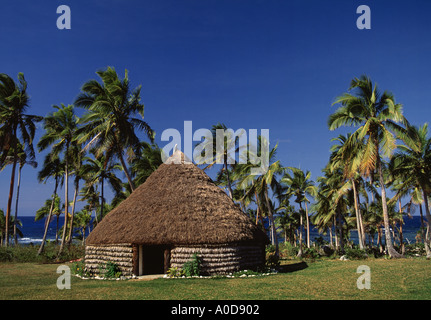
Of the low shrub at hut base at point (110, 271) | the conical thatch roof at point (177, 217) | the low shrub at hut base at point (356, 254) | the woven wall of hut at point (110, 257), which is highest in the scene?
the conical thatch roof at point (177, 217)

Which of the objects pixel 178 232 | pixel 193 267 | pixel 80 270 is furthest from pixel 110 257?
pixel 193 267

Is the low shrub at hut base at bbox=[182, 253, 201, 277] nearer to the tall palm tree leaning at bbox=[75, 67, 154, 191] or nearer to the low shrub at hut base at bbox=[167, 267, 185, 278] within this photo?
the low shrub at hut base at bbox=[167, 267, 185, 278]

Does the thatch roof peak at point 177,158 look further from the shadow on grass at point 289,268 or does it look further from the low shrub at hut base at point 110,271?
the shadow on grass at point 289,268

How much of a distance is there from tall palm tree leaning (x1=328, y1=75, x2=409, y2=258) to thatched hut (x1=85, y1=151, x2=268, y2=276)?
27.3 ft

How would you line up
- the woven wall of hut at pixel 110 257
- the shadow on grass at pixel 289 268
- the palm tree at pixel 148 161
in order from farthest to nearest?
the palm tree at pixel 148 161 → the shadow on grass at pixel 289 268 → the woven wall of hut at pixel 110 257

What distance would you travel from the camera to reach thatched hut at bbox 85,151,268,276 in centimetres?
1444

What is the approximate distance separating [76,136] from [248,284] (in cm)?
1676

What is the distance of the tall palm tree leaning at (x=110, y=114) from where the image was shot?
21.3m

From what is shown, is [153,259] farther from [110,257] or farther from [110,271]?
[110,271]

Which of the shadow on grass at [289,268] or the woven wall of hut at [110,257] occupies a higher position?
the woven wall of hut at [110,257]

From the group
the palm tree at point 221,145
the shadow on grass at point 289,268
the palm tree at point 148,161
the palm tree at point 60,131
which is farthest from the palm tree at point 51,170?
the shadow on grass at point 289,268

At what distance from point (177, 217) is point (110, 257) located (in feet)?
12.5

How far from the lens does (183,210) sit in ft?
51.3
